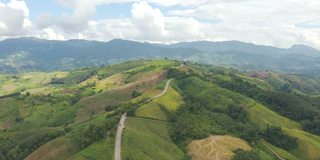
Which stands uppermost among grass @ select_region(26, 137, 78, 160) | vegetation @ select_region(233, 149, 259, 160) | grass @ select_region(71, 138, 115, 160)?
grass @ select_region(71, 138, 115, 160)

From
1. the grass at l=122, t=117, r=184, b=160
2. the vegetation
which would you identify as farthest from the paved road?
the vegetation

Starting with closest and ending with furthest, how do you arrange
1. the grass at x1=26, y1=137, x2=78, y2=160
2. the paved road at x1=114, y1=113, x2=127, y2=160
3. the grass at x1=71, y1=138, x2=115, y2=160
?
the grass at x1=71, y1=138, x2=115, y2=160
the paved road at x1=114, y1=113, x2=127, y2=160
the grass at x1=26, y1=137, x2=78, y2=160

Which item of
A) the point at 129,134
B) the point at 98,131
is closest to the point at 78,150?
the point at 98,131

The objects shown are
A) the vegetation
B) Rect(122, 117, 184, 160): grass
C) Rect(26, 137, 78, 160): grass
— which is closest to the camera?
Rect(122, 117, 184, 160): grass

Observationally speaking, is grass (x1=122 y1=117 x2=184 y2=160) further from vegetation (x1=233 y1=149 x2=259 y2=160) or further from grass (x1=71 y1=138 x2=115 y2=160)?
vegetation (x1=233 y1=149 x2=259 y2=160)

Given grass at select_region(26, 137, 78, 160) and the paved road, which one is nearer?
the paved road

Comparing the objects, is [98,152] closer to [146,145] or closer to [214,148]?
[146,145]

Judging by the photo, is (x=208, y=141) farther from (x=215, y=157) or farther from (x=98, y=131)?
(x=98, y=131)

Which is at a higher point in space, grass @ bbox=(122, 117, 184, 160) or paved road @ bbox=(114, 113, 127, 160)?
paved road @ bbox=(114, 113, 127, 160)

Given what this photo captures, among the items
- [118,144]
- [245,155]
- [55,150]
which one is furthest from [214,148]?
[55,150]
